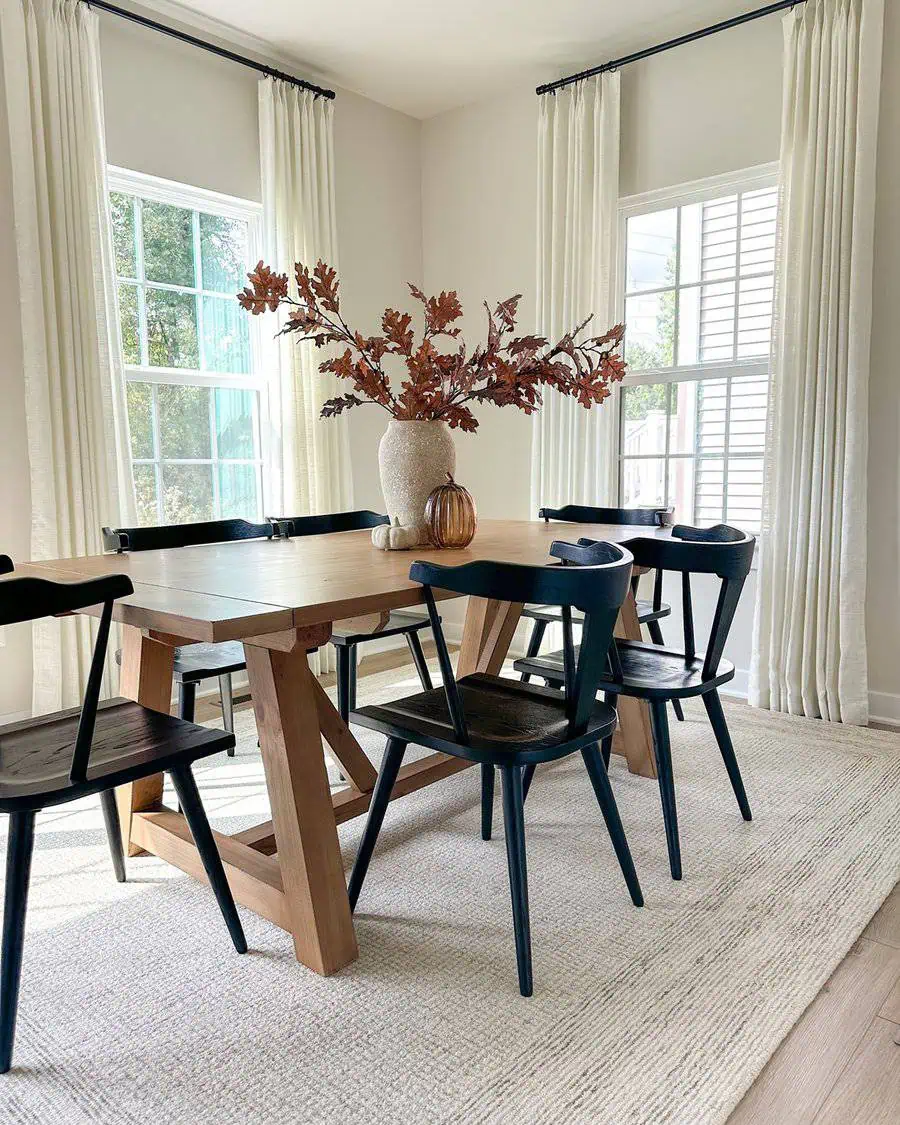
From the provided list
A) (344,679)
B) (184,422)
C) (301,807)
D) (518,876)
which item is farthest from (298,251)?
(518,876)

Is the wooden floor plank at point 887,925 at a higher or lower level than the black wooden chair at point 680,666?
lower

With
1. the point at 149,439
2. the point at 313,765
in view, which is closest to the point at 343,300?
the point at 149,439

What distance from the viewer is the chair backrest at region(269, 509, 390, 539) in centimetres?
279

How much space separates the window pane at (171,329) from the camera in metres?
3.74

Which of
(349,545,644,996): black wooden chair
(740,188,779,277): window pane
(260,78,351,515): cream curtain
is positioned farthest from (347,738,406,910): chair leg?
(740,188,779,277): window pane

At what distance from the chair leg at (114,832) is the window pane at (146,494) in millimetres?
1844

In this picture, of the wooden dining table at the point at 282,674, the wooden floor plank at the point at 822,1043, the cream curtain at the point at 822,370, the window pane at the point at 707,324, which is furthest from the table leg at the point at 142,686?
the window pane at the point at 707,324

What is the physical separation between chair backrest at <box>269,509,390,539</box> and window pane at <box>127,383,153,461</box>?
97cm

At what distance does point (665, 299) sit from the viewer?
4004mm

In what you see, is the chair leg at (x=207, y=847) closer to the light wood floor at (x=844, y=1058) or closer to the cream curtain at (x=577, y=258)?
the light wood floor at (x=844, y=1058)

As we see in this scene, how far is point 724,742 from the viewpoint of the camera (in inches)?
91.2

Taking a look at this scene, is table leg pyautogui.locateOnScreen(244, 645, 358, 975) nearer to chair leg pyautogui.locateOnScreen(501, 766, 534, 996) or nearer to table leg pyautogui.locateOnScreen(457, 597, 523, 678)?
chair leg pyautogui.locateOnScreen(501, 766, 534, 996)

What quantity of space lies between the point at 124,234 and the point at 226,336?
0.63 m

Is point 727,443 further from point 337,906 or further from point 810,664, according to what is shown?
point 337,906
